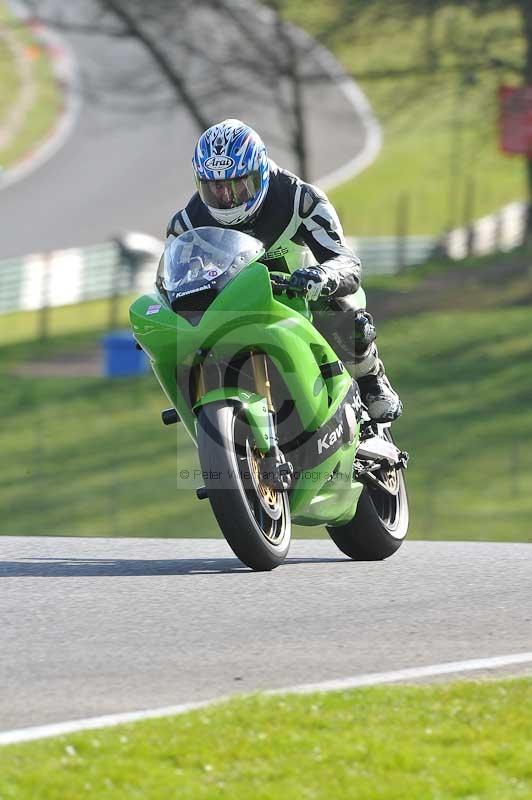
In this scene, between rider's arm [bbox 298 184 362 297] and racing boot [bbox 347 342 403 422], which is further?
racing boot [bbox 347 342 403 422]

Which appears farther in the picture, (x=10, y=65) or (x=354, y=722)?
A: (x=10, y=65)

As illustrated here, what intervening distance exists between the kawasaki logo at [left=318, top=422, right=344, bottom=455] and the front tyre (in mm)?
284

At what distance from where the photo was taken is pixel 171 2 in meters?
27.8

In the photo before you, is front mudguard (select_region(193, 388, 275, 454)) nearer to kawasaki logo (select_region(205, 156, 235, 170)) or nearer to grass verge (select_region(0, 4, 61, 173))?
kawasaki logo (select_region(205, 156, 235, 170))

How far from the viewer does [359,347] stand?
26.8ft

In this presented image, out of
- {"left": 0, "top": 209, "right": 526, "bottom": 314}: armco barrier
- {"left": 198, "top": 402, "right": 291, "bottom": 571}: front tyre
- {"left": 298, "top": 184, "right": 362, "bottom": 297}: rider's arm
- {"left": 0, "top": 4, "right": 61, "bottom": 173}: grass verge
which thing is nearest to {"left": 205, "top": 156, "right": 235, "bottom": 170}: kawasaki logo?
{"left": 298, "top": 184, "right": 362, "bottom": 297}: rider's arm

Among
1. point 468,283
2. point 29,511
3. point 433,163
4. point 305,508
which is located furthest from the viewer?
point 433,163

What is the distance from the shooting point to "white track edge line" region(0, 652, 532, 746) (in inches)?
189

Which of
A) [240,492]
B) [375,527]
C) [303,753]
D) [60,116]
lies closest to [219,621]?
[240,492]

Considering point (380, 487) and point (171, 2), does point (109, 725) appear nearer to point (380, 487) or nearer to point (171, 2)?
point (380, 487)

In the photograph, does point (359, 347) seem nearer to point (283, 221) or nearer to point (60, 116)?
point (283, 221)

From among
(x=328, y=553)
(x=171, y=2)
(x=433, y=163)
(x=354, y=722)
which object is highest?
(x=354, y=722)

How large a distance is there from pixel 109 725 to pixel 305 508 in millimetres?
2786

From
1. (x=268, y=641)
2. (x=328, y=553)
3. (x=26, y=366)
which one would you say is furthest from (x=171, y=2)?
(x=268, y=641)
